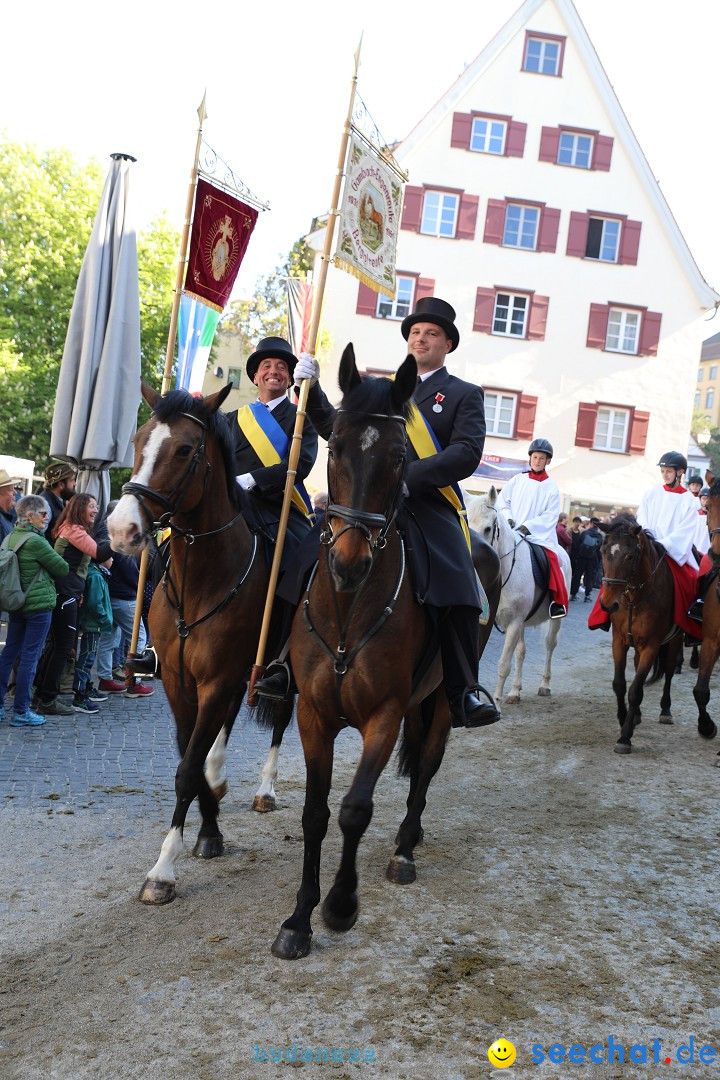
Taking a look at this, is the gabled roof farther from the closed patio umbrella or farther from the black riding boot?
the black riding boot

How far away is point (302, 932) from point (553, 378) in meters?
31.9

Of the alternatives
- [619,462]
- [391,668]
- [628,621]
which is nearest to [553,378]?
[619,462]

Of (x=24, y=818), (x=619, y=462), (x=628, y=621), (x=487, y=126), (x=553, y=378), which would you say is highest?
(x=487, y=126)

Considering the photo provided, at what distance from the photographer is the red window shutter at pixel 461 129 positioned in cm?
3384

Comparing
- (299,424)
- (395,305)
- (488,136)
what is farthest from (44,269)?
(299,424)

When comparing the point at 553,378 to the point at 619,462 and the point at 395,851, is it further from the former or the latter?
the point at 395,851

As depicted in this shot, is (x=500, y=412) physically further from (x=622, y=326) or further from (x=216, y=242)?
(x=216, y=242)

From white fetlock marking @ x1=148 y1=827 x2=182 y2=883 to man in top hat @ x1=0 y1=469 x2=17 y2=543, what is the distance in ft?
17.5

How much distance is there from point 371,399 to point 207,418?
1.12 meters

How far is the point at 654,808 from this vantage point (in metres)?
7.05

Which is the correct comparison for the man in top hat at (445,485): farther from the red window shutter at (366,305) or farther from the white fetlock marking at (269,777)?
the red window shutter at (366,305)

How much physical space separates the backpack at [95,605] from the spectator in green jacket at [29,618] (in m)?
0.77

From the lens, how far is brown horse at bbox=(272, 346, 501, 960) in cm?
399

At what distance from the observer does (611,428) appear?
34719mm
